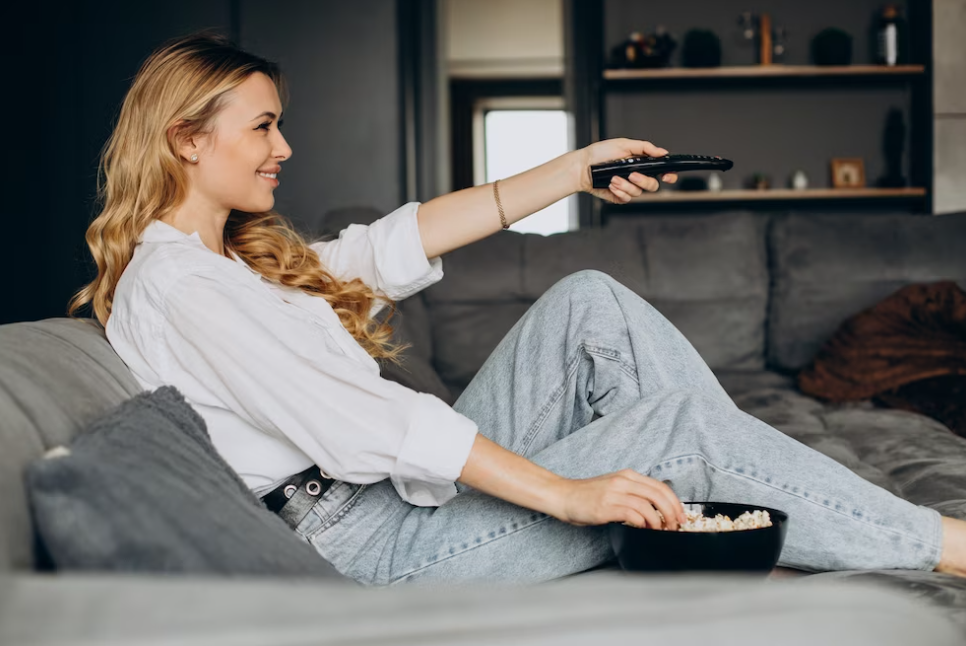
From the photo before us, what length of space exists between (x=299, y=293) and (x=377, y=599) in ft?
3.43

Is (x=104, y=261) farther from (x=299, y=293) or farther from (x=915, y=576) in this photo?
(x=915, y=576)

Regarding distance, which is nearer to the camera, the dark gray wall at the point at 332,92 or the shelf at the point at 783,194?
the dark gray wall at the point at 332,92

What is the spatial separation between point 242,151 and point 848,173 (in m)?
3.62

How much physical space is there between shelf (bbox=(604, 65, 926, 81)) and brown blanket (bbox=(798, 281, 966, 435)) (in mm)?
1907

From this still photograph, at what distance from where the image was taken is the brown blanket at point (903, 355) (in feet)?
7.54

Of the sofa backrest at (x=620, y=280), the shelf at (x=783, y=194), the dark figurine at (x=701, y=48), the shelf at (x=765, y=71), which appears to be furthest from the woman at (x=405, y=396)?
the dark figurine at (x=701, y=48)

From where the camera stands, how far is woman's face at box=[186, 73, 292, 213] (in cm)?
137

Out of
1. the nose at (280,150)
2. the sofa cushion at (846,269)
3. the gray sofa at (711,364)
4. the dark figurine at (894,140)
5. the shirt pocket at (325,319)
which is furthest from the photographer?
the dark figurine at (894,140)

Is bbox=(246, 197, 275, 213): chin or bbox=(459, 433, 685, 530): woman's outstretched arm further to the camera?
bbox=(246, 197, 275, 213): chin

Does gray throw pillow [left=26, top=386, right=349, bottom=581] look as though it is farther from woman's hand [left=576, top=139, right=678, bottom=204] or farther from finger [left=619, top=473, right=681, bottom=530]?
woman's hand [left=576, top=139, right=678, bottom=204]

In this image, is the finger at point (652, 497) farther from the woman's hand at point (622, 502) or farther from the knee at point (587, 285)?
the knee at point (587, 285)

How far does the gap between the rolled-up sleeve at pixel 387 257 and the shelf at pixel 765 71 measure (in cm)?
279

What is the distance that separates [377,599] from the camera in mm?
477

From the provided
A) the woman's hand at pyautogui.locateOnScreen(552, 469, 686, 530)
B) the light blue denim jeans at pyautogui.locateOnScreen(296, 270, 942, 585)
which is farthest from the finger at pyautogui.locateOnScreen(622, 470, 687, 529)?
the light blue denim jeans at pyautogui.locateOnScreen(296, 270, 942, 585)
